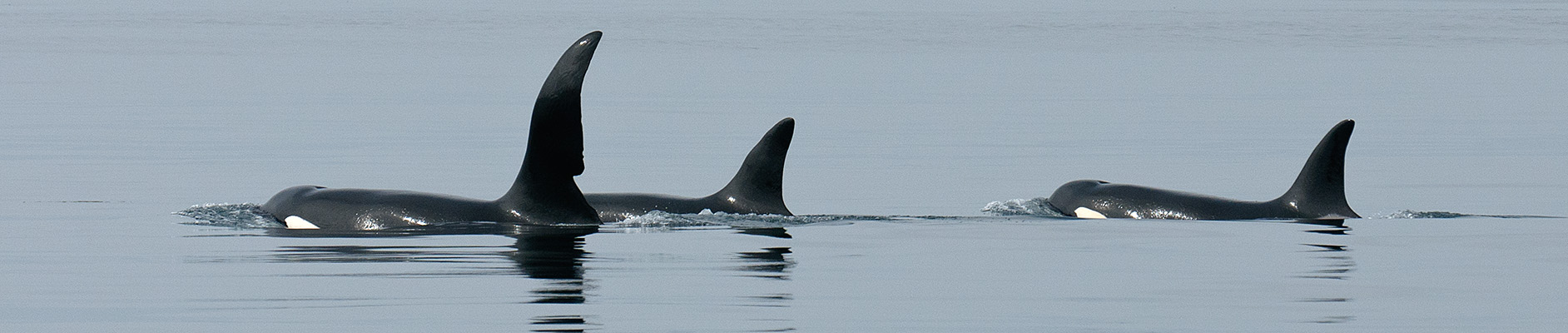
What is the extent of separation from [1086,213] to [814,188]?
138 inches

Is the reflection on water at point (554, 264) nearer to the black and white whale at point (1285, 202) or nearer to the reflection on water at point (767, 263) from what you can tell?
the reflection on water at point (767, 263)

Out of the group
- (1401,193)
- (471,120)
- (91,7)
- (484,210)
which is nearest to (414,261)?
(484,210)

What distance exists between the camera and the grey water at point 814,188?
34.7 ft

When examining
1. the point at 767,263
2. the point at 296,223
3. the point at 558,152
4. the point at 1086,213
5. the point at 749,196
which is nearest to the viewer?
the point at 767,263

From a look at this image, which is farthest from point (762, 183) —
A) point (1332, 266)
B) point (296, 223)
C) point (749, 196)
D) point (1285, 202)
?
point (1332, 266)

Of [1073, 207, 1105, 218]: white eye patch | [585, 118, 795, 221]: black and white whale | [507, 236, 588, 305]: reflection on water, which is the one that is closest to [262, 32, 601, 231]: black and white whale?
[507, 236, 588, 305]: reflection on water

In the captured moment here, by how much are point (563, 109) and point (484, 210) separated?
171 centimetres

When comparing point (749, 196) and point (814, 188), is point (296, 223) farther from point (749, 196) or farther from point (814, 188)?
point (814, 188)

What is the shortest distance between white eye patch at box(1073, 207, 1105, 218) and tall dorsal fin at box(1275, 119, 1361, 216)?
1.44 metres

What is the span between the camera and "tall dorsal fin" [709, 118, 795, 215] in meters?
17.0

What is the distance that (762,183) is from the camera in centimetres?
1706

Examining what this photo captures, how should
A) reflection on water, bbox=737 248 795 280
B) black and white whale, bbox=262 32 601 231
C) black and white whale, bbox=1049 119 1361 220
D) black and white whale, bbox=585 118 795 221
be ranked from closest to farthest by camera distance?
reflection on water, bbox=737 248 795 280, black and white whale, bbox=262 32 601 231, black and white whale, bbox=585 118 795 221, black and white whale, bbox=1049 119 1361 220

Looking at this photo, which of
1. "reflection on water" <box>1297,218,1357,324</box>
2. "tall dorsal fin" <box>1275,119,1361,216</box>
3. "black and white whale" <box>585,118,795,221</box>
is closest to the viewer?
"reflection on water" <box>1297,218,1357,324</box>

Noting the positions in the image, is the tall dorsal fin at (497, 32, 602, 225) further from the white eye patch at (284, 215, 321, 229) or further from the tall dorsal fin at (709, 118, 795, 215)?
the tall dorsal fin at (709, 118, 795, 215)
